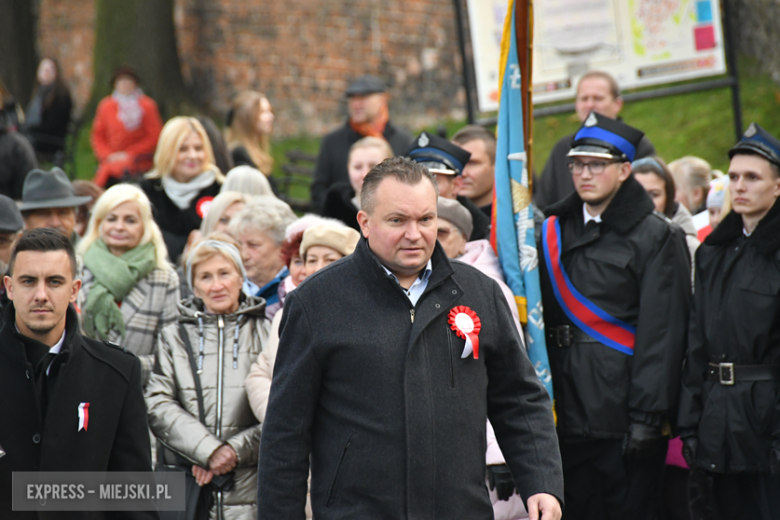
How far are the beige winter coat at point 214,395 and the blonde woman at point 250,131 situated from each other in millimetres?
3554

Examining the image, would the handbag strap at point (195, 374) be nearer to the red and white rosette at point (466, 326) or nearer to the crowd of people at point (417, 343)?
the crowd of people at point (417, 343)

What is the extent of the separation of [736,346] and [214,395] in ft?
8.65

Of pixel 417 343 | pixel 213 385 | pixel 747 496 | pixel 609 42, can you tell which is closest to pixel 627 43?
pixel 609 42

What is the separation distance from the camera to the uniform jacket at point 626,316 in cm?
485

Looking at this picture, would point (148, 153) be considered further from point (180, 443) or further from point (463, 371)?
point (463, 371)

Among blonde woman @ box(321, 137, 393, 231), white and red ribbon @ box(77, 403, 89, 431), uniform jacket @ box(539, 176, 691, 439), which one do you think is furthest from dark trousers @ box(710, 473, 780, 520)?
white and red ribbon @ box(77, 403, 89, 431)

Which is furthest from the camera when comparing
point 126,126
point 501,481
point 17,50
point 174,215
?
point 17,50

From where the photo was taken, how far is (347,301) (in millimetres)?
3373

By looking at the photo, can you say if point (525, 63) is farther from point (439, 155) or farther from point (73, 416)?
point (73, 416)

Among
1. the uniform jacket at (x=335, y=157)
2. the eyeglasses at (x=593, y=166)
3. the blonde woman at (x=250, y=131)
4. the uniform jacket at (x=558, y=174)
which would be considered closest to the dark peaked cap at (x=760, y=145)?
the eyeglasses at (x=593, y=166)

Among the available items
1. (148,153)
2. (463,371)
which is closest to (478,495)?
(463,371)

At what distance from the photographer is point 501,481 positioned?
4.64 metres

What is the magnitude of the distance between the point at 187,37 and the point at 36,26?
3.09 meters

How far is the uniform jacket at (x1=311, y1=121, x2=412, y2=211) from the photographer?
8.31 meters
